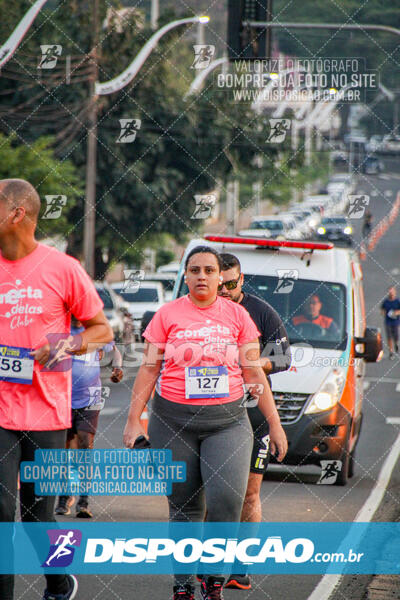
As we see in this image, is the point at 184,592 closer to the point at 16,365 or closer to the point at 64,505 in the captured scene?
the point at 16,365

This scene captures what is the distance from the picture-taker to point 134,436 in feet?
21.1

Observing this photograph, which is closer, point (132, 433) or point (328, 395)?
point (132, 433)

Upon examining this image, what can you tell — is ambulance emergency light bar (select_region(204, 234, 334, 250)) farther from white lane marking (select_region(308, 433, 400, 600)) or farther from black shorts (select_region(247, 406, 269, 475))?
black shorts (select_region(247, 406, 269, 475))

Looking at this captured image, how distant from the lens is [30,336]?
5.63 metres

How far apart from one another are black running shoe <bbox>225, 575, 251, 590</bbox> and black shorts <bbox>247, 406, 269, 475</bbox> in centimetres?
70

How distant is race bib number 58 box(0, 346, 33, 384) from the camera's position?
5574 millimetres

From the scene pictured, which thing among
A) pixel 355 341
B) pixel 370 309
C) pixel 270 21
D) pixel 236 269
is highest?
pixel 270 21

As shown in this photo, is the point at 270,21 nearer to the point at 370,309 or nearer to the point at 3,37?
the point at 3,37

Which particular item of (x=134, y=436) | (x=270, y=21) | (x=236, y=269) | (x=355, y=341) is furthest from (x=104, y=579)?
(x=270, y=21)

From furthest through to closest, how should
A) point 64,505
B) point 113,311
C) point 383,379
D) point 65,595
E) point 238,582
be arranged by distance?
1. point 113,311
2. point 383,379
3. point 64,505
4. point 238,582
5. point 65,595

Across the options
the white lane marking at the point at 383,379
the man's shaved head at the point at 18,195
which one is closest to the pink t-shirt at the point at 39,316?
the man's shaved head at the point at 18,195

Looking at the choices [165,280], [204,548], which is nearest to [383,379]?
[165,280]

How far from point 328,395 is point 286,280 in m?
1.30

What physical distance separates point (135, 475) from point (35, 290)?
517 cm
